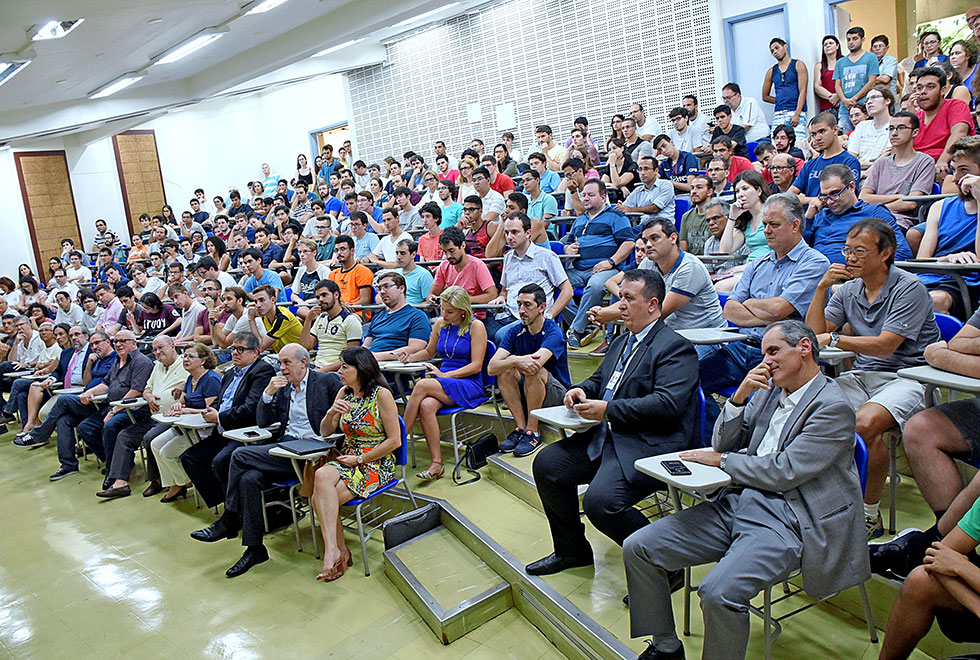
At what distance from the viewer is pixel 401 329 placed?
17.2 ft

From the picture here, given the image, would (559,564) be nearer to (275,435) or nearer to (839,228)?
(275,435)

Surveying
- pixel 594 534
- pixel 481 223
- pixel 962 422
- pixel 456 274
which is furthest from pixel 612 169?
pixel 962 422

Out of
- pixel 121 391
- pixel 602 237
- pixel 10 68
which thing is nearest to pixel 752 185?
pixel 602 237

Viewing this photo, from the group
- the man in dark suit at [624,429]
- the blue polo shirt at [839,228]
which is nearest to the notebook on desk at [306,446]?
the man in dark suit at [624,429]

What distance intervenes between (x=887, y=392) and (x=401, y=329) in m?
3.25

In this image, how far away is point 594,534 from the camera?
3.55m

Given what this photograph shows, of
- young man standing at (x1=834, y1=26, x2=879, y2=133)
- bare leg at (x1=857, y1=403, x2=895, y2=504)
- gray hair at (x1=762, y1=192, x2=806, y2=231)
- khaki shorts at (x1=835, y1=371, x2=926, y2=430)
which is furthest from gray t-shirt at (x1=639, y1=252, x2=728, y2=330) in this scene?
young man standing at (x1=834, y1=26, x2=879, y2=133)

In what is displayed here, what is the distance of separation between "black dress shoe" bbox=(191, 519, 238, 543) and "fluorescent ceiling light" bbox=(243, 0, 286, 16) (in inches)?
223

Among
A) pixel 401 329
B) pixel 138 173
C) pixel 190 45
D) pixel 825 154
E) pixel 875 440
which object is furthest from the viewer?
pixel 138 173

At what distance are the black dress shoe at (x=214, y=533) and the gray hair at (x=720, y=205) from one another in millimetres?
3970

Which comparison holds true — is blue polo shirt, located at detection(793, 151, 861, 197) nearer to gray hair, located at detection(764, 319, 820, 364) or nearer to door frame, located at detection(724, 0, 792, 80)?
gray hair, located at detection(764, 319, 820, 364)

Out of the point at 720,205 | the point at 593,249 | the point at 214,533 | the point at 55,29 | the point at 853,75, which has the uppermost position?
the point at 55,29

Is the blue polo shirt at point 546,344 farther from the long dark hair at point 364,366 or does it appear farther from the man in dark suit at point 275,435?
the man in dark suit at point 275,435

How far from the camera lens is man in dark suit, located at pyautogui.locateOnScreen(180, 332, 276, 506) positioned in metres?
4.74
